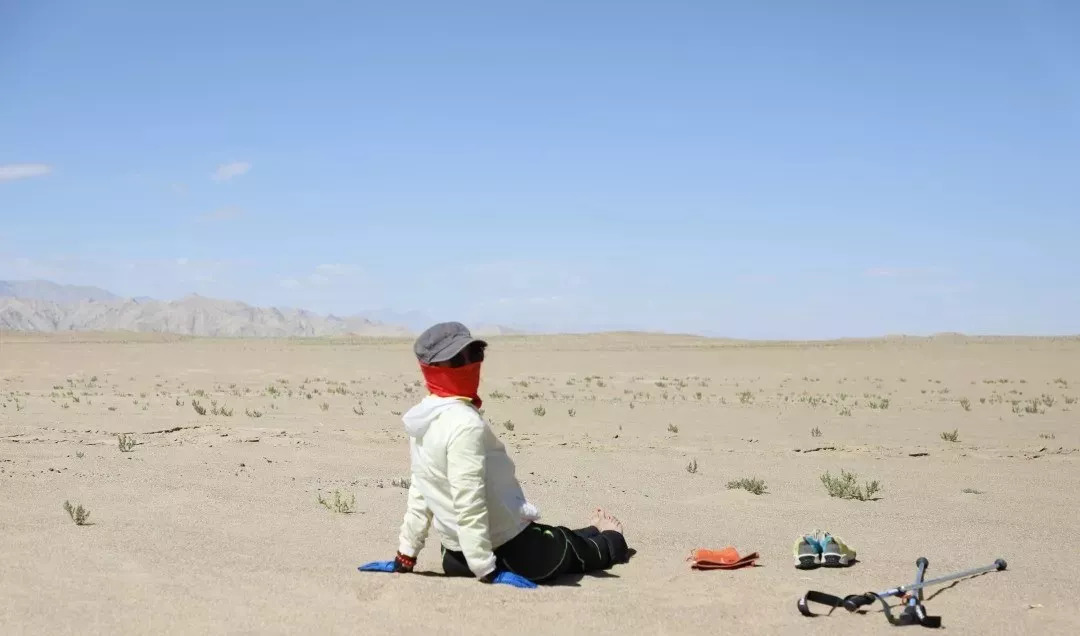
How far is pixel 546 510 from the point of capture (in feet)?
31.0

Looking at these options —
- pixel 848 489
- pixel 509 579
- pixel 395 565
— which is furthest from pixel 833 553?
pixel 848 489

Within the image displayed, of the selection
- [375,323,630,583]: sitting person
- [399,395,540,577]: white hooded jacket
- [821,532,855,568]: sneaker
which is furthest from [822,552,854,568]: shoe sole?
[399,395,540,577]: white hooded jacket

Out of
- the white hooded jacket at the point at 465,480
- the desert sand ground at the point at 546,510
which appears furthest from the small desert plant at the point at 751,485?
the white hooded jacket at the point at 465,480

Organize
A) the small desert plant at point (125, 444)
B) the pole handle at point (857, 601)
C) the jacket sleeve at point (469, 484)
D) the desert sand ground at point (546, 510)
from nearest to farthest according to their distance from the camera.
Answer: the pole handle at point (857, 601) → the desert sand ground at point (546, 510) → the jacket sleeve at point (469, 484) → the small desert plant at point (125, 444)

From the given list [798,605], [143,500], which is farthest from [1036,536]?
[143,500]

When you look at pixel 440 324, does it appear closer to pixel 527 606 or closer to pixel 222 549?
pixel 527 606

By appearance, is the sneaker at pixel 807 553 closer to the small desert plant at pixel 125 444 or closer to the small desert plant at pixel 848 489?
the small desert plant at pixel 848 489

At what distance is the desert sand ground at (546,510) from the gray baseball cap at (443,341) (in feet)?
4.52

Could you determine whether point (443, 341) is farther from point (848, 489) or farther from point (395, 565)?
point (848, 489)

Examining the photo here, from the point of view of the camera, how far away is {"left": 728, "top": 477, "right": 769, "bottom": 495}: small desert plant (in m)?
10.7

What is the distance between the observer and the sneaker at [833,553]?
695 cm

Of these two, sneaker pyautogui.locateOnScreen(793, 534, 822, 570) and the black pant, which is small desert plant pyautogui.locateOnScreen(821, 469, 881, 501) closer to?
sneaker pyautogui.locateOnScreen(793, 534, 822, 570)

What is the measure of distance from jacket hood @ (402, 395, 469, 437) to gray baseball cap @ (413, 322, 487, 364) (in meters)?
0.24

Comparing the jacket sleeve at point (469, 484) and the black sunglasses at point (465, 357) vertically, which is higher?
the black sunglasses at point (465, 357)
